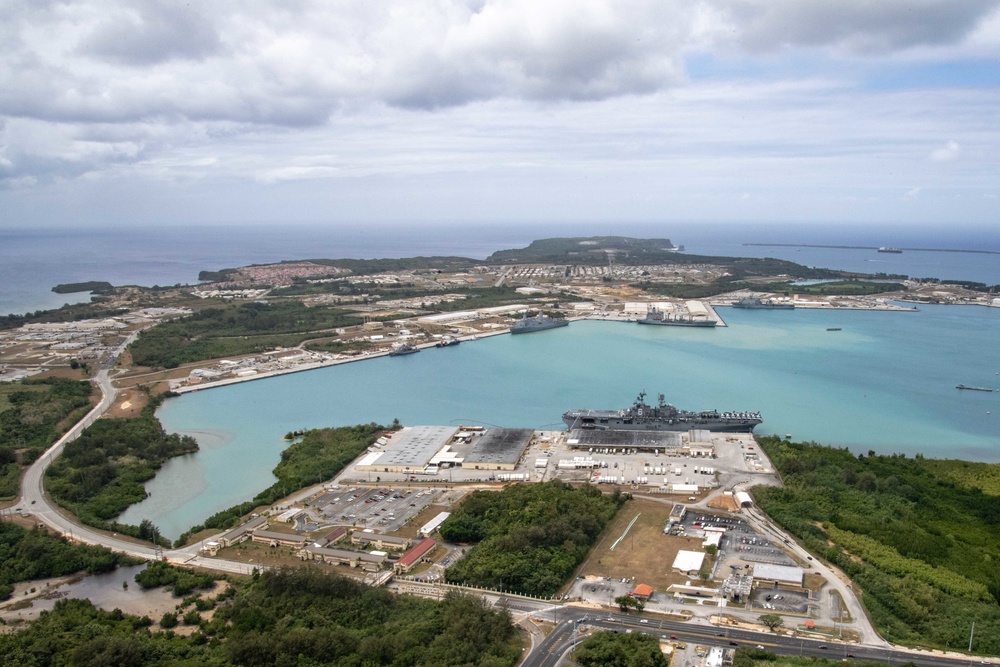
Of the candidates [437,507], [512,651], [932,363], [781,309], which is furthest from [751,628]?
[781,309]

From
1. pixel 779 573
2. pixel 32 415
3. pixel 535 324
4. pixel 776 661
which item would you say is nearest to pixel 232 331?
pixel 32 415

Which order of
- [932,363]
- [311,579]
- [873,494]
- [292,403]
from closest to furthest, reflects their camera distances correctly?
[311,579] → [873,494] → [292,403] → [932,363]

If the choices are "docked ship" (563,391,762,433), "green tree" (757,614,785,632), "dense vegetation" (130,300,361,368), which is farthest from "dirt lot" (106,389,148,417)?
"green tree" (757,614,785,632)

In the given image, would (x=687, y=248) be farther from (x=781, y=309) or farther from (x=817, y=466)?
(x=817, y=466)

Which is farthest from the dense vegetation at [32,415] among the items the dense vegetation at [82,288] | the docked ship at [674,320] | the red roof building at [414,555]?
the dense vegetation at [82,288]

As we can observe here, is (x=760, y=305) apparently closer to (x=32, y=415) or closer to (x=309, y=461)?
(x=309, y=461)
